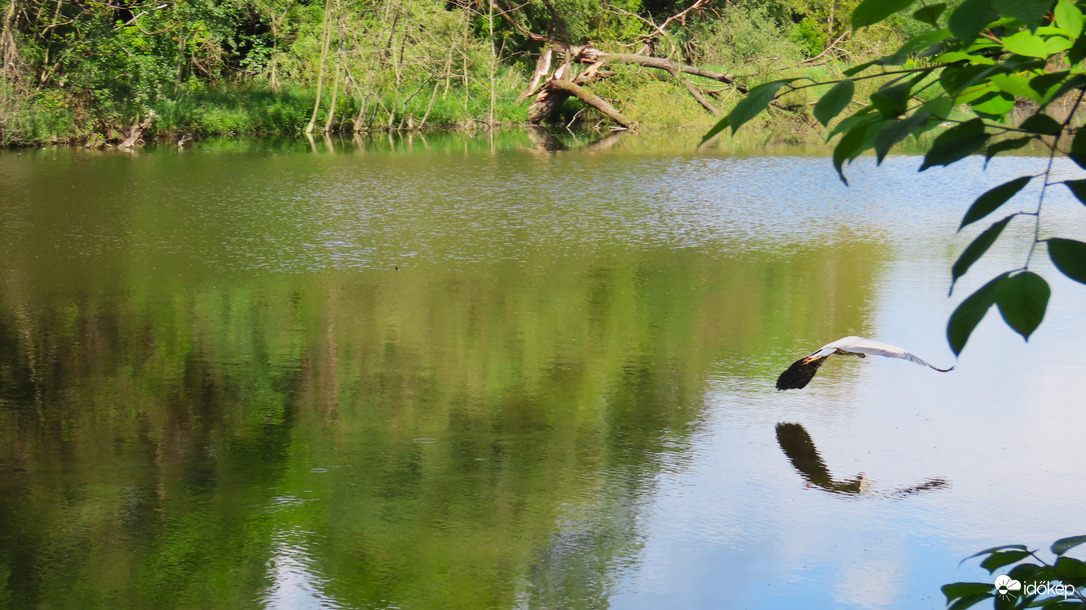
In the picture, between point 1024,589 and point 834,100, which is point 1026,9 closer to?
point 834,100

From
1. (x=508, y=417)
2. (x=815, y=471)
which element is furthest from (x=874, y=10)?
(x=508, y=417)

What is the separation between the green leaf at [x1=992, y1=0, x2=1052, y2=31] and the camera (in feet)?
2.40

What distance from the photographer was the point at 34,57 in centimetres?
1769

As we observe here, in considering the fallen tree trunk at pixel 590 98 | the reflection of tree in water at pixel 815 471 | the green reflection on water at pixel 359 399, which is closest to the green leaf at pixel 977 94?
the green reflection on water at pixel 359 399

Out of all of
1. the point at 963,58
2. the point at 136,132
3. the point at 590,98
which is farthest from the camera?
the point at 590,98

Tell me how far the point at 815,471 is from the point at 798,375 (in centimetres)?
95

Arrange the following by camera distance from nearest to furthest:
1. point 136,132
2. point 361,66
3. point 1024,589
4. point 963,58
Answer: point 963,58
point 1024,589
point 136,132
point 361,66

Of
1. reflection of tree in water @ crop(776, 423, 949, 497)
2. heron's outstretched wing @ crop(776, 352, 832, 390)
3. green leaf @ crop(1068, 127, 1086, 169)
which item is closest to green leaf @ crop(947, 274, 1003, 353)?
green leaf @ crop(1068, 127, 1086, 169)

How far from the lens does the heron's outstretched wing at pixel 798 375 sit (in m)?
5.32

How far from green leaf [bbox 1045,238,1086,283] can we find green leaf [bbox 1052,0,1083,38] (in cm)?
19

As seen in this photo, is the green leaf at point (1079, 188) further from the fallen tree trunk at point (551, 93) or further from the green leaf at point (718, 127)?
the fallen tree trunk at point (551, 93)

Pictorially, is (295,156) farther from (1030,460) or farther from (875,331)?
(1030,460)

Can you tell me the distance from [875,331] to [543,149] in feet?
38.7

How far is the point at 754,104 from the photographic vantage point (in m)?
0.89
